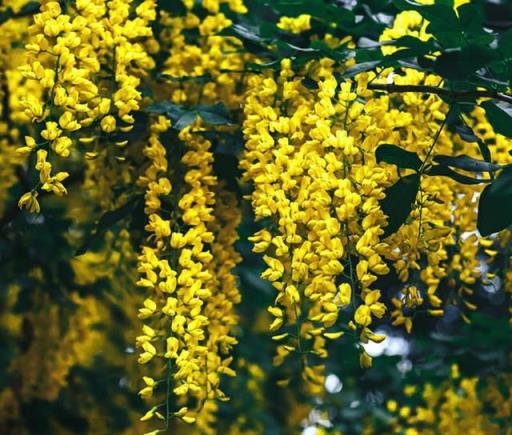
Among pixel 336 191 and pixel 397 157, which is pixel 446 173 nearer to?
pixel 397 157

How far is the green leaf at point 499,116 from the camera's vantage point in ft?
7.83

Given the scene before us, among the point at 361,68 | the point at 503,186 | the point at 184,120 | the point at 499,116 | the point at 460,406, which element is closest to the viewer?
the point at 503,186

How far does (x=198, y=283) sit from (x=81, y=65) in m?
0.62

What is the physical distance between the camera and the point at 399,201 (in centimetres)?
241

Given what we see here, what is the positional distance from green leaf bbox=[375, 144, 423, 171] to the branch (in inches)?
7.1

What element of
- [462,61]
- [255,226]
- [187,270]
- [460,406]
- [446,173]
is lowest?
[460,406]

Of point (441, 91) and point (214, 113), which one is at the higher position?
point (441, 91)

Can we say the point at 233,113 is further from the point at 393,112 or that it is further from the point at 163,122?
the point at 393,112

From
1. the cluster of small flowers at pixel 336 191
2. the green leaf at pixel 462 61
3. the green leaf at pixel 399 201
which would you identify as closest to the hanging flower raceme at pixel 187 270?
the cluster of small flowers at pixel 336 191

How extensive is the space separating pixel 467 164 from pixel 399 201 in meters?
0.20

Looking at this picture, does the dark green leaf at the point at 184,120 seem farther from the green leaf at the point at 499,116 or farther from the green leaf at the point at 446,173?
the green leaf at the point at 499,116

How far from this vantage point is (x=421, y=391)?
4.33 m

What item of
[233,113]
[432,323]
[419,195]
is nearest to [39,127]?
[233,113]

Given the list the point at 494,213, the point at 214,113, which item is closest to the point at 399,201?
the point at 494,213
